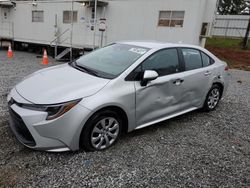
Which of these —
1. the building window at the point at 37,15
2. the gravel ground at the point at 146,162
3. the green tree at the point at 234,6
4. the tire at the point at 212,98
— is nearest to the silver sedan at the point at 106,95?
the gravel ground at the point at 146,162

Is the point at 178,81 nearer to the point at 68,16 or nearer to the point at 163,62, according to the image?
the point at 163,62

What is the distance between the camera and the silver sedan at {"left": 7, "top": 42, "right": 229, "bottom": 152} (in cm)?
271

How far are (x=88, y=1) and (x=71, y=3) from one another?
144cm

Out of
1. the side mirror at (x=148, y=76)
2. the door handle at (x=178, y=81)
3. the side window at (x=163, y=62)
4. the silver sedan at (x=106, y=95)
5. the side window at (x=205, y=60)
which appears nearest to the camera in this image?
the silver sedan at (x=106, y=95)

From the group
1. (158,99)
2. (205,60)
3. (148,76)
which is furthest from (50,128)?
(205,60)

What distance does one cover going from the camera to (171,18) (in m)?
9.83

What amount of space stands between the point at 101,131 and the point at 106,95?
504mm

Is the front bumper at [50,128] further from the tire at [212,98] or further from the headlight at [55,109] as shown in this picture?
the tire at [212,98]

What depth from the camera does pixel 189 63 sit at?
414 cm

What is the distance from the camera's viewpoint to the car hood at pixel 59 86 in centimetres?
278

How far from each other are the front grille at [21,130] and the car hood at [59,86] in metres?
0.26

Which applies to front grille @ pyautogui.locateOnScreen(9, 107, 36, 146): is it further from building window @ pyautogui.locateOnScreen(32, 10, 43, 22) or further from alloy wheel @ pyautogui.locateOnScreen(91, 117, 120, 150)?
building window @ pyautogui.locateOnScreen(32, 10, 43, 22)

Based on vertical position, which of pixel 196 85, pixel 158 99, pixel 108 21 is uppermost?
pixel 108 21

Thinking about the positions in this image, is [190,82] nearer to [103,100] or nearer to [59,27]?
[103,100]
